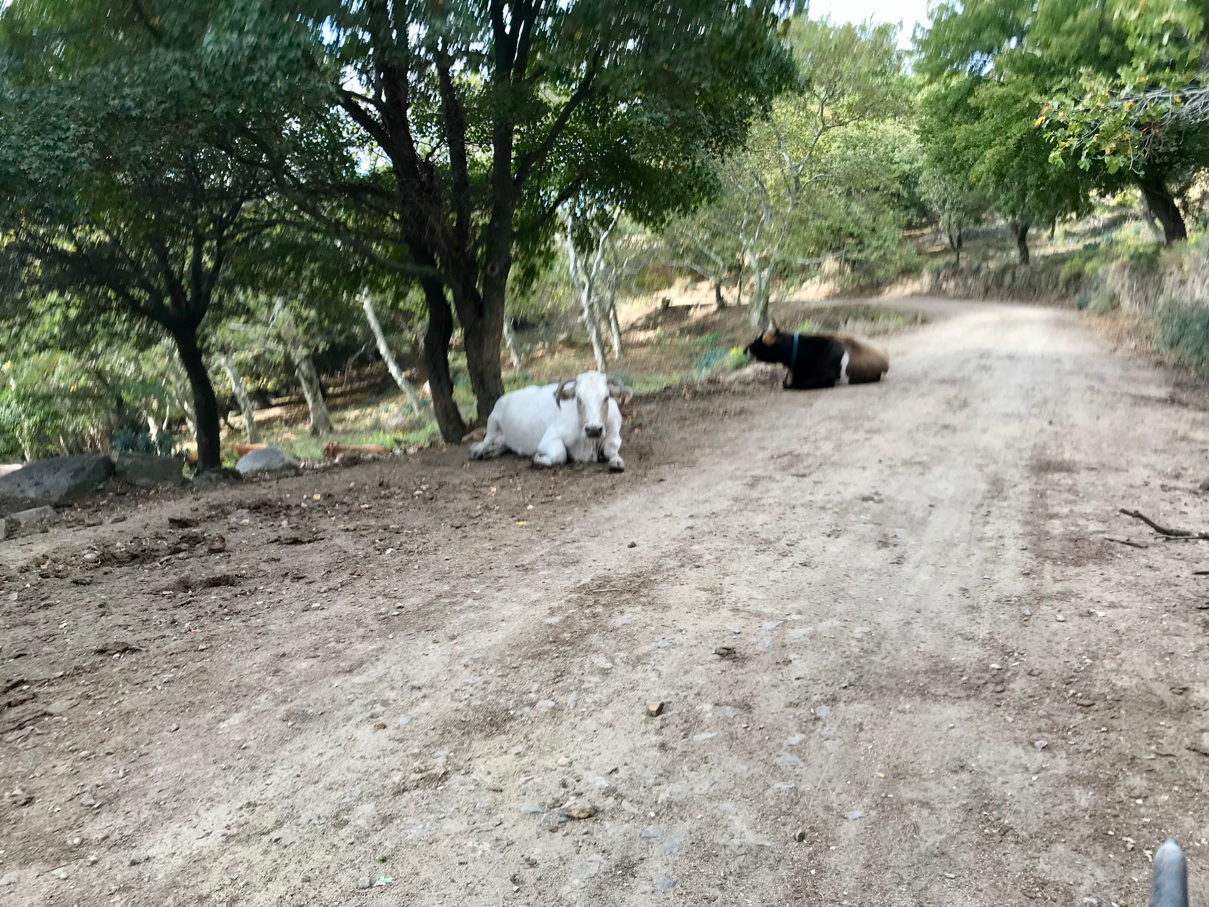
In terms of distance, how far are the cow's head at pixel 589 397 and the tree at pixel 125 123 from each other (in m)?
4.00

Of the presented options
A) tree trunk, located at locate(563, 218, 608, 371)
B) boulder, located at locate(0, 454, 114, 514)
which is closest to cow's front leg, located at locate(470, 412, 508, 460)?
boulder, located at locate(0, 454, 114, 514)

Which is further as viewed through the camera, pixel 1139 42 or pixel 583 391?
pixel 1139 42

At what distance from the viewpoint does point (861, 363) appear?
13641 mm

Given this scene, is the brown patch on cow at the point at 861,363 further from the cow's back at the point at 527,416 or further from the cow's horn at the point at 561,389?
the cow's horn at the point at 561,389

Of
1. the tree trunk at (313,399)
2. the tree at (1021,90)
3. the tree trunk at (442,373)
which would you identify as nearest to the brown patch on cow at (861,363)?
the tree trunk at (442,373)

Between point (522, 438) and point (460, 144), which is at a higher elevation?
point (460, 144)

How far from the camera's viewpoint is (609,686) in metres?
4.14

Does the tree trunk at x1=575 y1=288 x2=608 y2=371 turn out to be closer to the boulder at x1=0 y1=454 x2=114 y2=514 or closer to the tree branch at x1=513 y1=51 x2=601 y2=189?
the tree branch at x1=513 y1=51 x2=601 y2=189

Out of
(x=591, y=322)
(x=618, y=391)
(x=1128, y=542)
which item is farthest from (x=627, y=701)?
(x=591, y=322)

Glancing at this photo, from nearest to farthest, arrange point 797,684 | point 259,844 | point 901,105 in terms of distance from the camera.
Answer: point 259,844 < point 797,684 < point 901,105

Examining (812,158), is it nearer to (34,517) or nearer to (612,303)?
(612,303)

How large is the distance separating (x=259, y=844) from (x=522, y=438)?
7114 mm

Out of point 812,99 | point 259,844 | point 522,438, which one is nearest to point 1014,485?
point 522,438

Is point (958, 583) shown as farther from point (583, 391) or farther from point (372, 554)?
point (583, 391)
